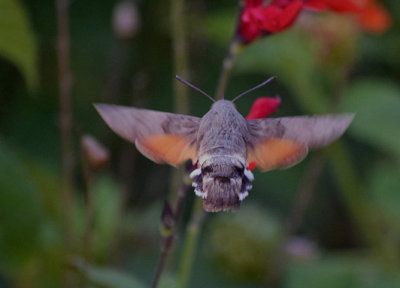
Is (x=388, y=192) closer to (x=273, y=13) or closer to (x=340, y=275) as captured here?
(x=340, y=275)

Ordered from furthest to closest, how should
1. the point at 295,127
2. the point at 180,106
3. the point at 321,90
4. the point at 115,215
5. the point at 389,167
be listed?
the point at 321,90
the point at 389,167
the point at 115,215
the point at 180,106
the point at 295,127

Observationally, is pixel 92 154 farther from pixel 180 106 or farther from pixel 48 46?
pixel 48 46

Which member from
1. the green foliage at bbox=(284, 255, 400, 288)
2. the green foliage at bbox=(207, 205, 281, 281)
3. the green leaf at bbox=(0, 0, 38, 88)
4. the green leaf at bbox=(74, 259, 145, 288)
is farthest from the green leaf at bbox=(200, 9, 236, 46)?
the green leaf at bbox=(74, 259, 145, 288)

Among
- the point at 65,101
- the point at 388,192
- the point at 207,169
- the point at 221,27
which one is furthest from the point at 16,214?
the point at 388,192

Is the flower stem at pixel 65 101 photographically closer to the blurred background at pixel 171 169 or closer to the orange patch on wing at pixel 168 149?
the blurred background at pixel 171 169

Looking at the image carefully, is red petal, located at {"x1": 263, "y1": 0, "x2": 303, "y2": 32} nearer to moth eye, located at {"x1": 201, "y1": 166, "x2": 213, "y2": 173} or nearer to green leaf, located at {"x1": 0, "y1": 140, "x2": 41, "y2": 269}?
moth eye, located at {"x1": 201, "y1": 166, "x2": 213, "y2": 173}

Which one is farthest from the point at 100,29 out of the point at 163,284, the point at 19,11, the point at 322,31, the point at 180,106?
the point at 163,284

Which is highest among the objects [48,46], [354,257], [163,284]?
[48,46]

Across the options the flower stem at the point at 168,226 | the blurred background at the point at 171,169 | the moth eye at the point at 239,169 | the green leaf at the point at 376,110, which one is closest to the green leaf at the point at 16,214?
the blurred background at the point at 171,169

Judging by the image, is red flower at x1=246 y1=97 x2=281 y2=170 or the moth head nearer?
the moth head
